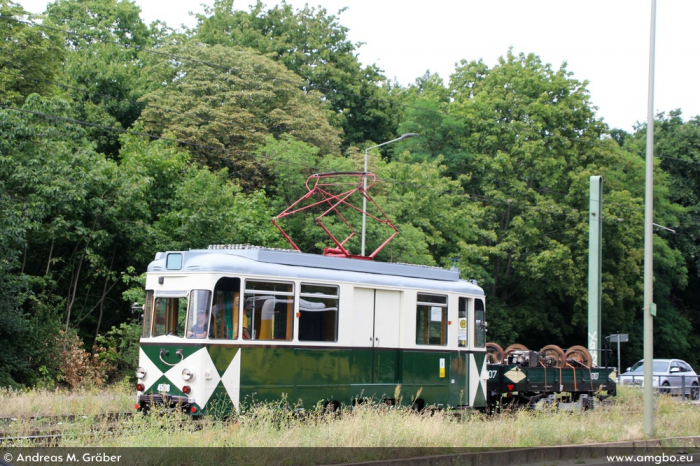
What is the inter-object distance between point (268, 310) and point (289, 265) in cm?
96

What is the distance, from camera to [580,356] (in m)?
21.7

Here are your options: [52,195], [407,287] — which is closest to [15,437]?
[407,287]

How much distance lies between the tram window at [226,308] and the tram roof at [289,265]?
24 centimetres

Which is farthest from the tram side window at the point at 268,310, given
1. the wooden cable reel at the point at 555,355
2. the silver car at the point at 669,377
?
the silver car at the point at 669,377

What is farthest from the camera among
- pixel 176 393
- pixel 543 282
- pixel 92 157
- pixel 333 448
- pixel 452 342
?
pixel 543 282

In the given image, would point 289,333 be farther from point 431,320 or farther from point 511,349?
point 511,349

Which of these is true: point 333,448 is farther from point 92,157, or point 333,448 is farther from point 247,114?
point 247,114

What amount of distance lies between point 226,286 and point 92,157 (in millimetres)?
14285

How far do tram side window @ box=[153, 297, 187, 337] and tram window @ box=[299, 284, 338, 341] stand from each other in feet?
6.65

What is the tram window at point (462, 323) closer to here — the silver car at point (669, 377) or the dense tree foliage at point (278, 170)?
the dense tree foliage at point (278, 170)

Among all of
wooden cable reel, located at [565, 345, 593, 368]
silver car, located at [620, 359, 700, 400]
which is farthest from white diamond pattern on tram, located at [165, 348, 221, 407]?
silver car, located at [620, 359, 700, 400]

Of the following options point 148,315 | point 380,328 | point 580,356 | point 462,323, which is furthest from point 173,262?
point 580,356

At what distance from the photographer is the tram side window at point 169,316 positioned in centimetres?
1359

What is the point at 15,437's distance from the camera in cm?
1095
